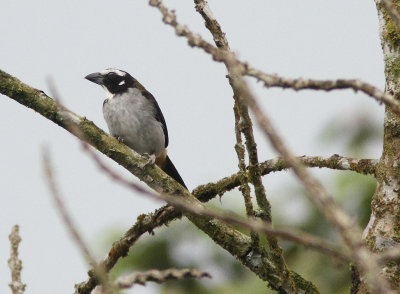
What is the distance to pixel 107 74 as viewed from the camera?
27.1 ft

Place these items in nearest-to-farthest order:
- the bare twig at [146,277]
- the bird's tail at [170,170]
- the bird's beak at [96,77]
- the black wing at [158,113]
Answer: the bare twig at [146,277] → the bird's tail at [170,170] → the black wing at [158,113] → the bird's beak at [96,77]

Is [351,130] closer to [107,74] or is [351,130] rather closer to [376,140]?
[376,140]

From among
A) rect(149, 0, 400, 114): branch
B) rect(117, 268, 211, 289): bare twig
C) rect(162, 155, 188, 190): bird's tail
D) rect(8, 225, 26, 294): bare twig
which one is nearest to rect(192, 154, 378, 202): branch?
rect(149, 0, 400, 114): branch

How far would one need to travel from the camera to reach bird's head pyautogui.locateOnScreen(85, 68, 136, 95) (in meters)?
7.89

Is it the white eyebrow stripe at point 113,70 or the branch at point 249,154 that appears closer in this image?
the branch at point 249,154

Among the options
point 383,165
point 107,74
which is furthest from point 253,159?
point 107,74

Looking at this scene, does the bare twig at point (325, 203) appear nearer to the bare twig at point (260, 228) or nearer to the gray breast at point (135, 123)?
the bare twig at point (260, 228)

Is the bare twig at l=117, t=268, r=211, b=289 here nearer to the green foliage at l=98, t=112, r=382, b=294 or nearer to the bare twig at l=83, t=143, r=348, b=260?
the bare twig at l=83, t=143, r=348, b=260

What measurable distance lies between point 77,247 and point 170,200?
25 centimetres

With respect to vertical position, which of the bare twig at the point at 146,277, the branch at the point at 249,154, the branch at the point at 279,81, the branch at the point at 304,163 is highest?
the branch at the point at 304,163

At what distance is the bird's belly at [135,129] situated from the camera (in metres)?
7.29

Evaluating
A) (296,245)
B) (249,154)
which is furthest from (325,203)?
(296,245)

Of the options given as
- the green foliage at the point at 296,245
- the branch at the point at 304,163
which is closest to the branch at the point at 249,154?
the branch at the point at 304,163

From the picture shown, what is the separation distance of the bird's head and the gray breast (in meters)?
0.25
